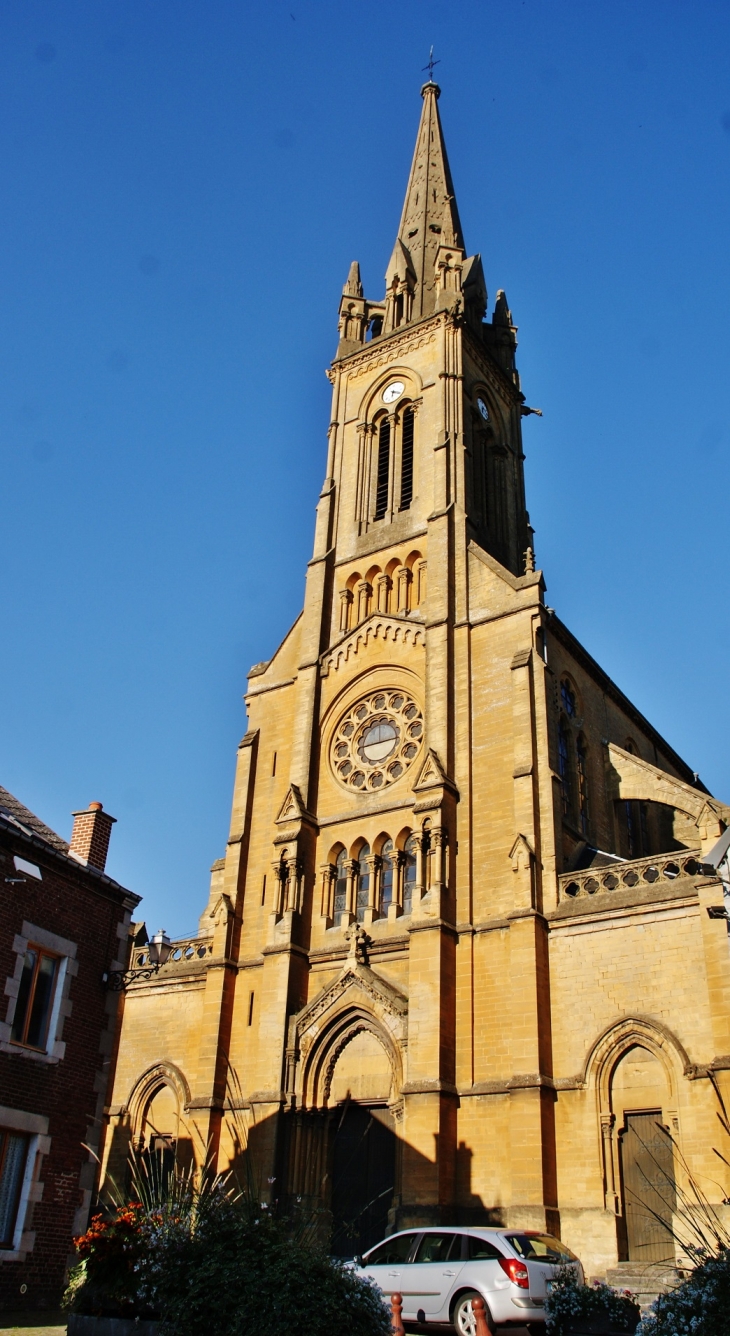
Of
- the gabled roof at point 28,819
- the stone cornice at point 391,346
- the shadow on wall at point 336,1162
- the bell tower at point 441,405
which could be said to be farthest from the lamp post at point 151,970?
the stone cornice at point 391,346

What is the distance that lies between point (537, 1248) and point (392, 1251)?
2125 millimetres

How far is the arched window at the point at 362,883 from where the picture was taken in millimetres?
26484

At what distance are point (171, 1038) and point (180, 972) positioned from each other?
5.21 ft

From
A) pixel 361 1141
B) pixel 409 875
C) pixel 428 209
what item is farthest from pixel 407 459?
pixel 361 1141

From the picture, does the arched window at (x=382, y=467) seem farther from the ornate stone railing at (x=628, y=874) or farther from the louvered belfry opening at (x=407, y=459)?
the ornate stone railing at (x=628, y=874)

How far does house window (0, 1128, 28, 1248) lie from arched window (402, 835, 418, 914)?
11227 millimetres

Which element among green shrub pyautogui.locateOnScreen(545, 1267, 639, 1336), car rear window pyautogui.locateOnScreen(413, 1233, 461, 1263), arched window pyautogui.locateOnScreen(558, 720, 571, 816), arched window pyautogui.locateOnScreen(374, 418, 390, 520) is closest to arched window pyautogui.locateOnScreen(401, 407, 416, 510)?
arched window pyautogui.locateOnScreen(374, 418, 390, 520)

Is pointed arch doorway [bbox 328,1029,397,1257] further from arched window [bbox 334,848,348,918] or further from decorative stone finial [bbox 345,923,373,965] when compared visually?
arched window [bbox 334,848,348,918]

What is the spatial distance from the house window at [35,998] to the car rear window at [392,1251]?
583cm

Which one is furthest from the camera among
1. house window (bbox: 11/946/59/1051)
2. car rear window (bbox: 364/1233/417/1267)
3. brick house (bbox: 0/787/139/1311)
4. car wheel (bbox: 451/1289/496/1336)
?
house window (bbox: 11/946/59/1051)

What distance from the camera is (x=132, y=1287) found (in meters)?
10.5

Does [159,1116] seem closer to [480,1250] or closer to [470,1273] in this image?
[480,1250]

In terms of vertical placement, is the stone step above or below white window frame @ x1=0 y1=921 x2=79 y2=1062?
below

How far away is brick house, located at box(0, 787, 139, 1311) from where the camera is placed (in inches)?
629
